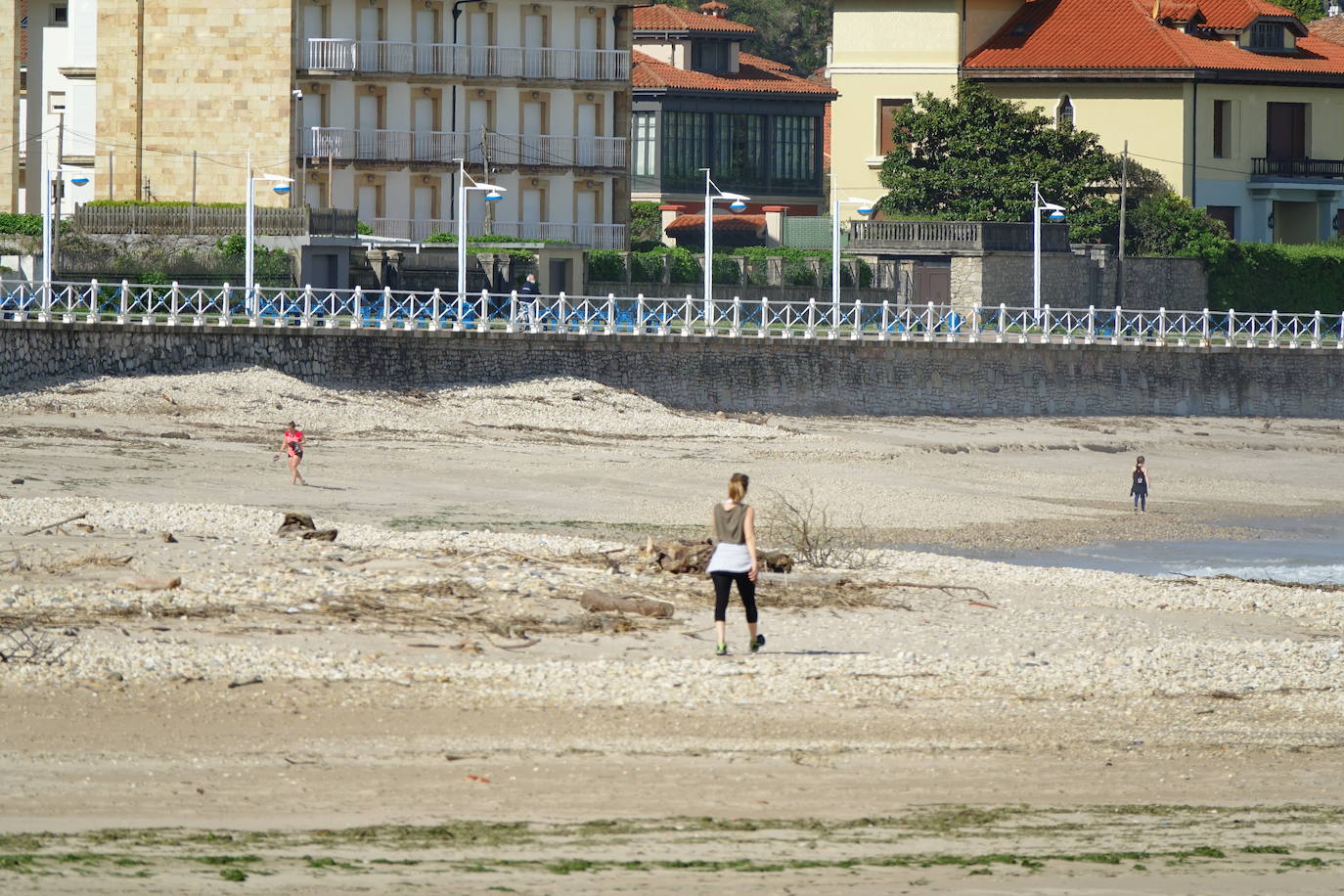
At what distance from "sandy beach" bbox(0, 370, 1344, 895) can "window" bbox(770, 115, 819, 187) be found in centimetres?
4522

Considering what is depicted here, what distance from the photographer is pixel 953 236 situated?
56438 millimetres

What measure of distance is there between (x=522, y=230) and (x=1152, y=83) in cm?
1767

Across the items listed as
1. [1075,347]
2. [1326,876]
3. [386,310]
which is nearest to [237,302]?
[386,310]

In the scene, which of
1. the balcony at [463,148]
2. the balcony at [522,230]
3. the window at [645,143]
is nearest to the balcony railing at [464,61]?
the balcony at [463,148]

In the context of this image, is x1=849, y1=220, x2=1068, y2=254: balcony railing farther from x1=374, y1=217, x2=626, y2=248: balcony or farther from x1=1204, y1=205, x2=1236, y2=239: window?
x1=1204, y1=205, x2=1236, y2=239: window

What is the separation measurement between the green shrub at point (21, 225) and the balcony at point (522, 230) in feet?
30.1

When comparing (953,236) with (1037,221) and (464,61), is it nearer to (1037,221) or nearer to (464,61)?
(1037,221)

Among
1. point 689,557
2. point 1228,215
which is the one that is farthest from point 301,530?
point 1228,215

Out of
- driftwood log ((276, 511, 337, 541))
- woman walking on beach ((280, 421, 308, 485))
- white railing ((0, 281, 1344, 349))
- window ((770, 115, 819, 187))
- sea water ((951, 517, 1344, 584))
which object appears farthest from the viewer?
window ((770, 115, 819, 187))

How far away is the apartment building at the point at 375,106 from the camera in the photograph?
5538cm

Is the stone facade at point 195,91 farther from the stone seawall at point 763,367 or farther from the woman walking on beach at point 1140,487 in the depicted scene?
the woman walking on beach at point 1140,487

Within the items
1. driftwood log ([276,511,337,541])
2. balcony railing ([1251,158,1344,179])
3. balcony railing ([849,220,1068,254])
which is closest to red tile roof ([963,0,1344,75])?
balcony railing ([1251,158,1344,179])

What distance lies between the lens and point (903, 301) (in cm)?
5759

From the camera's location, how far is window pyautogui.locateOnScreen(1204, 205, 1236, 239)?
6347 cm
